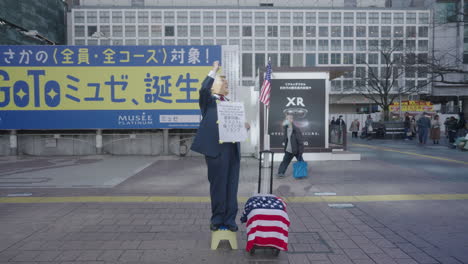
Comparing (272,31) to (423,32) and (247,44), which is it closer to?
(247,44)

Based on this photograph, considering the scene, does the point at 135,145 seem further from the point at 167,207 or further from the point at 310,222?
the point at 310,222

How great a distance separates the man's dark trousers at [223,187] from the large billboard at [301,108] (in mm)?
8006

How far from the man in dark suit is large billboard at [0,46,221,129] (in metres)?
7.71

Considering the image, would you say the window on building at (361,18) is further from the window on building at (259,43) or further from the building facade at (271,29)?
the window on building at (259,43)

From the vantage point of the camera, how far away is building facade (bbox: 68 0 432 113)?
55312 millimetres

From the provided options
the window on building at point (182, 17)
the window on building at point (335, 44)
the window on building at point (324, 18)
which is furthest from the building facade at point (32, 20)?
the window on building at point (335, 44)

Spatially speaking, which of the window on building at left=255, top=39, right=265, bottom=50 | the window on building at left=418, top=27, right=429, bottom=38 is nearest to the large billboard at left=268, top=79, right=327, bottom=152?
the window on building at left=255, top=39, right=265, bottom=50

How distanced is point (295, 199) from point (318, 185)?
148 cm

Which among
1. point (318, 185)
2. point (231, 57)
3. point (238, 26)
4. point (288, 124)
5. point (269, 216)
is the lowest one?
point (318, 185)

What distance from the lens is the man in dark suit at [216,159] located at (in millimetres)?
3564

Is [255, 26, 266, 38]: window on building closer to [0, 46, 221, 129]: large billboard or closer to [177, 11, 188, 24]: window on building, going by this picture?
[177, 11, 188, 24]: window on building

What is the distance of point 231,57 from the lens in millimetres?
11148

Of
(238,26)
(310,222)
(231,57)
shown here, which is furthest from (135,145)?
(238,26)

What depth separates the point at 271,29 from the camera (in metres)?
56.4
